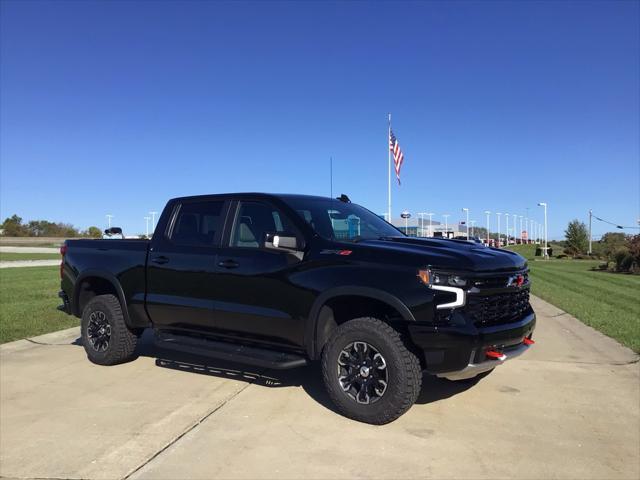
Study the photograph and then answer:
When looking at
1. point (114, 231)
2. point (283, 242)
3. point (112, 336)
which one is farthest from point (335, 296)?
point (114, 231)

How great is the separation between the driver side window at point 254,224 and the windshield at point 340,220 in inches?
8.4

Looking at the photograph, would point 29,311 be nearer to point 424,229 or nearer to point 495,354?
point 495,354

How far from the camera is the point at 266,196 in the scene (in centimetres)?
525

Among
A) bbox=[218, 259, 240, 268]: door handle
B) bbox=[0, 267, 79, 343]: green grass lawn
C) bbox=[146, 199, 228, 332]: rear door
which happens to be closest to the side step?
bbox=[146, 199, 228, 332]: rear door

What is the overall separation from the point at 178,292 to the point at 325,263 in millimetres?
1847

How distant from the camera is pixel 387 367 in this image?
4141mm

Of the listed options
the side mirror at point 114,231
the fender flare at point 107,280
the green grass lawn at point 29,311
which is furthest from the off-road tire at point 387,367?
the green grass lawn at point 29,311

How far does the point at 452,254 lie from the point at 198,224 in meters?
2.83

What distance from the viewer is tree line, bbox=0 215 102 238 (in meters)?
93.0

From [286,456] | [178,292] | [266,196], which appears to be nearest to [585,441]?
[286,456]

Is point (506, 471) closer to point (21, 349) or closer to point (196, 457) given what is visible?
point (196, 457)

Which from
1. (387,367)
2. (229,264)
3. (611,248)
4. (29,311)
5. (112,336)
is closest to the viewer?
(387,367)

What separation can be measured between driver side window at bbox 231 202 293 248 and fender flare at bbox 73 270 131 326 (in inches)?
67.4

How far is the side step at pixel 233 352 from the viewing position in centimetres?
463
